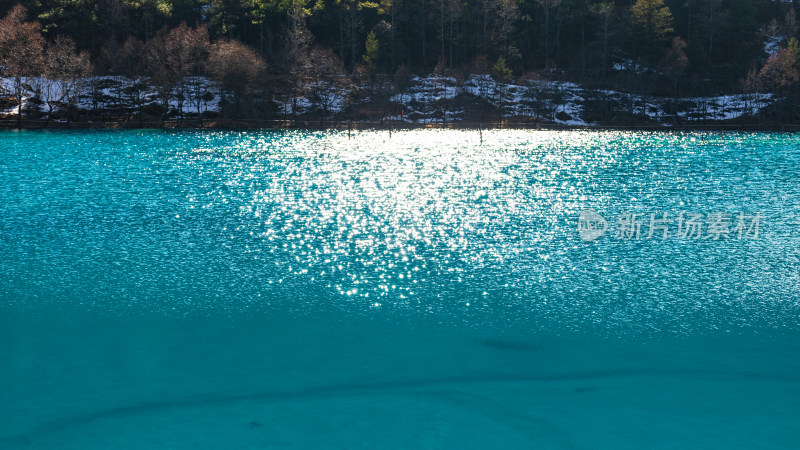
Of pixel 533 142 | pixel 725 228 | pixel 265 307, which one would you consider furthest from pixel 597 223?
pixel 533 142

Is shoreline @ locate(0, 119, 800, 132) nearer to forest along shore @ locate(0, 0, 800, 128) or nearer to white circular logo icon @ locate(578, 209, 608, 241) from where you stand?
forest along shore @ locate(0, 0, 800, 128)

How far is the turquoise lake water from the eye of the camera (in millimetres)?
18406

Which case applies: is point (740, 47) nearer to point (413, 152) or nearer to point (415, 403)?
point (413, 152)

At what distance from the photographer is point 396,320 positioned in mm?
26000

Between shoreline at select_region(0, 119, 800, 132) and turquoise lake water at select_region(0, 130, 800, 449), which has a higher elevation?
shoreline at select_region(0, 119, 800, 132)

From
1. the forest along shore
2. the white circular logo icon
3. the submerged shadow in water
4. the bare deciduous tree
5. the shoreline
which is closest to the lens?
the submerged shadow in water

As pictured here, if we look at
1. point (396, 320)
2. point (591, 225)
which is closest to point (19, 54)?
point (591, 225)

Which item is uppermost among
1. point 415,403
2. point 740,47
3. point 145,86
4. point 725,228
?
point 740,47

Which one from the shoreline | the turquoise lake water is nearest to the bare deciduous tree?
the shoreline

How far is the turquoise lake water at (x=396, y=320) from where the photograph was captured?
1841cm

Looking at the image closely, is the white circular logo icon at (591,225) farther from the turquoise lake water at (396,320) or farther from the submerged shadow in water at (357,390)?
the submerged shadow in water at (357,390)

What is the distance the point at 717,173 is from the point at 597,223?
35.1m

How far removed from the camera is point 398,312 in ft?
88.1

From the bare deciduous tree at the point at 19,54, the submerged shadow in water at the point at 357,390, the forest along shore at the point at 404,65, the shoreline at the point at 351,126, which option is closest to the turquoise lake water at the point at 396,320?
the submerged shadow in water at the point at 357,390
